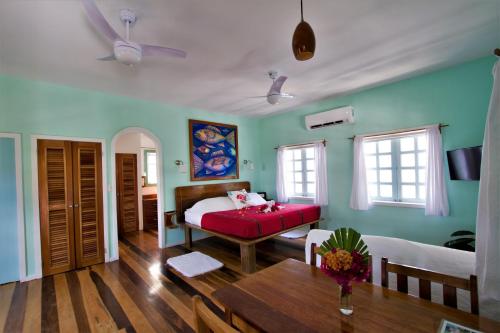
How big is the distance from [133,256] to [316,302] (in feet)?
11.9

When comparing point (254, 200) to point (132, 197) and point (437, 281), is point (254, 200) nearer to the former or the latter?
point (132, 197)

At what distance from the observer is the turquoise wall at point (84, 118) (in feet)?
10.0

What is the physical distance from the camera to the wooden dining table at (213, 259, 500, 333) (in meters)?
0.98

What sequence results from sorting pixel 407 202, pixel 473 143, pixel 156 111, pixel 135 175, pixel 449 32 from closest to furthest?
pixel 449 32
pixel 473 143
pixel 407 202
pixel 156 111
pixel 135 175

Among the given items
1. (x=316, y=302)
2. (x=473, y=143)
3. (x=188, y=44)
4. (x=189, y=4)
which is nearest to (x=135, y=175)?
(x=188, y=44)

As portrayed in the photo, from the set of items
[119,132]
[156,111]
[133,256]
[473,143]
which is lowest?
[133,256]

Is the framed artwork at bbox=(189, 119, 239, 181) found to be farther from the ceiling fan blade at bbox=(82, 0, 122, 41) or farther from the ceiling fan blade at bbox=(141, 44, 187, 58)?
the ceiling fan blade at bbox=(82, 0, 122, 41)

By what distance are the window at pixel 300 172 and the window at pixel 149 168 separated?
3680 millimetres

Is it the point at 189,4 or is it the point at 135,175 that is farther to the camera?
the point at 135,175

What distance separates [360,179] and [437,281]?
9.59 feet

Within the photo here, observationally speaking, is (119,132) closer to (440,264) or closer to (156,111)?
(156,111)

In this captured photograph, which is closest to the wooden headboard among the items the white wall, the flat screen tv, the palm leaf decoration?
the white wall

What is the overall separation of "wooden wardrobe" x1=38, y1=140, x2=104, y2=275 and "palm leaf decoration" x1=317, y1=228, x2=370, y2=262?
3.69 meters

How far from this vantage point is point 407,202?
11.8 feet
